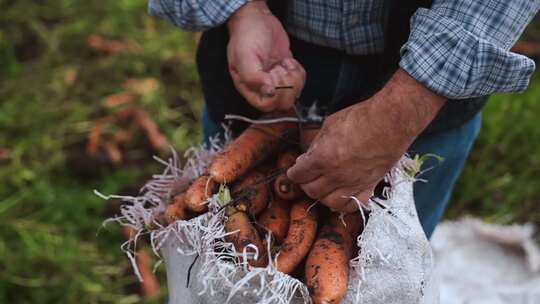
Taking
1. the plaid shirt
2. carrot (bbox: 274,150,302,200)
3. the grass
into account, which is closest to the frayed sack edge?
carrot (bbox: 274,150,302,200)

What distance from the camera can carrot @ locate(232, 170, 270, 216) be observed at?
107cm

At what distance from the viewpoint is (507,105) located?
2441 mm

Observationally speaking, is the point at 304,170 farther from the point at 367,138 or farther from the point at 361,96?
the point at 361,96

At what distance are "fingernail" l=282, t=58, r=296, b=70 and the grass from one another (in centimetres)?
109

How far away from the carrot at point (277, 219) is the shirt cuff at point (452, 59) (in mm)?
321

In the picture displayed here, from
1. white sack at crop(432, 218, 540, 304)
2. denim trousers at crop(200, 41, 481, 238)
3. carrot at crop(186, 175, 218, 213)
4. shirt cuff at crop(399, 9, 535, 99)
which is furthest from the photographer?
white sack at crop(432, 218, 540, 304)

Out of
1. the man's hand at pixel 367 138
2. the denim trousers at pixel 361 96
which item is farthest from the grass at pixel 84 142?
the man's hand at pixel 367 138

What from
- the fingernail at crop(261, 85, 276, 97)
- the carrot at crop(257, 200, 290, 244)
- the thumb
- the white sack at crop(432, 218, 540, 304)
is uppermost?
the thumb

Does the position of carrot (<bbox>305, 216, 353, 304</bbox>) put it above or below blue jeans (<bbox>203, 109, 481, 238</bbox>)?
above

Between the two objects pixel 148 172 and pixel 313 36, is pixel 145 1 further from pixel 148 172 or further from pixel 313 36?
pixel 313 36

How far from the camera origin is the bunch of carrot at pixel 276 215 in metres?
0.99

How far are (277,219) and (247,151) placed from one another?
0.13 meters

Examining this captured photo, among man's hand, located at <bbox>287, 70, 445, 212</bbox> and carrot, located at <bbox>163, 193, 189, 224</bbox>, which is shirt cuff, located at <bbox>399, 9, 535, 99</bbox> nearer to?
man's hand, located at <bbox>287, 70, 445, 212</bbox>

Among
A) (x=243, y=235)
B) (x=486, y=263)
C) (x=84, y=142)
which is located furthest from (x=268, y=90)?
(x=84, y=142)
